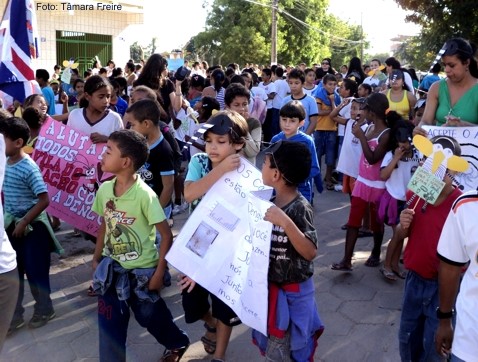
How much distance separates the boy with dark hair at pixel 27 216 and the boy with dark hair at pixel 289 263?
191cm

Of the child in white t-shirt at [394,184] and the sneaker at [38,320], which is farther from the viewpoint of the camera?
the child in white t-shirt at [394,184]

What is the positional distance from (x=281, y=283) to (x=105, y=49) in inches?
851

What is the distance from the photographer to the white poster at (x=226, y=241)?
106 inches

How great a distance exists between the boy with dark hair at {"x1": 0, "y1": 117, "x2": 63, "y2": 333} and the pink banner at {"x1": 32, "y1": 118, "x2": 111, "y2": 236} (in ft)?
2.18

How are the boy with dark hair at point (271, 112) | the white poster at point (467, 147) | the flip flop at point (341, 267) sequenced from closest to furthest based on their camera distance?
the white poster at point (467, 147) < the flip flop at point (341, 267) < the boy with dark hair at point (271, 112)

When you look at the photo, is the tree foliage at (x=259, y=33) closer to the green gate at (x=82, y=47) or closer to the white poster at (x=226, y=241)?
the green gate at (x=82, y=47)

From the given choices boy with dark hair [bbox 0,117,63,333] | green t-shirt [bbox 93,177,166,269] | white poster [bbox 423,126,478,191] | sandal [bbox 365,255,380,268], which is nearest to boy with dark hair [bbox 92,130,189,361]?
green t-shirt [bbox 93,177,166,269]

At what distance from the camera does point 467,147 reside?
3.48 meters

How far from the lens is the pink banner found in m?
4.70

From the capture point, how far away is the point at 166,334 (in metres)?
3.29

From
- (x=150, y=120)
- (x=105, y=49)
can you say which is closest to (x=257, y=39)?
(x=105, y=49)

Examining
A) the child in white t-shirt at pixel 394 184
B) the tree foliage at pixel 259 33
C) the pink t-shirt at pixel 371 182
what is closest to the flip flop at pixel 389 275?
the child in white t-shirt at pixel 394 184

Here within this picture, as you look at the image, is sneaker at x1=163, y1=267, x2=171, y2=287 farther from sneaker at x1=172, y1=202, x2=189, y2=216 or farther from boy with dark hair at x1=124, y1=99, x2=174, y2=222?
sneaker at x1=172, y1=202, x2=189, y2=216

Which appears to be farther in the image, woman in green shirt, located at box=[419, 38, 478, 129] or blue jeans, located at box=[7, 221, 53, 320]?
blue jeans, located at box=[7, 221, 53, 320]
